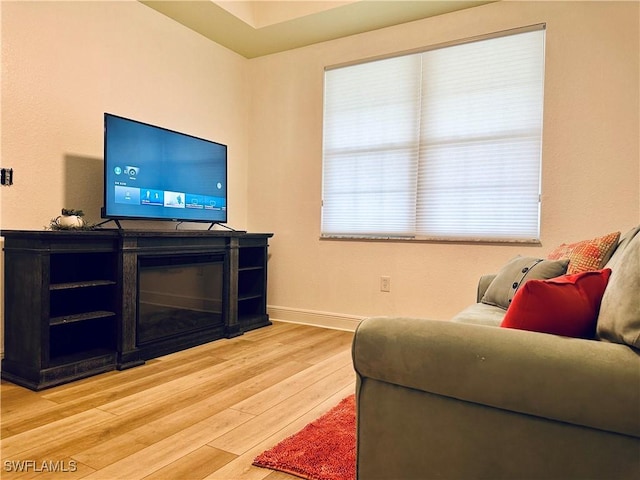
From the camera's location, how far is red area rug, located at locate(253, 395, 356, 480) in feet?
4.73

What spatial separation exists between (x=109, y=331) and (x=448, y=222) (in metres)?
2.49

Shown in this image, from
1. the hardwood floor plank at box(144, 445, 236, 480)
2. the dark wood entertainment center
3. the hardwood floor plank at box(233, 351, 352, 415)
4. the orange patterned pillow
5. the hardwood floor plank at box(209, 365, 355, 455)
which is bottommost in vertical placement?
the hardwood floor plank at box(233, 351, 352, 415)

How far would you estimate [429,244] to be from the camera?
338 centimetres

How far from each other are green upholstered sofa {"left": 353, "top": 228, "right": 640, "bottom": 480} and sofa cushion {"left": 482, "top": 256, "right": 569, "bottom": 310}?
811 mm

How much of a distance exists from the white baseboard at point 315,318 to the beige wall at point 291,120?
0.02 metres

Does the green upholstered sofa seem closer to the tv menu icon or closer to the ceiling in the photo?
the tv menu icon

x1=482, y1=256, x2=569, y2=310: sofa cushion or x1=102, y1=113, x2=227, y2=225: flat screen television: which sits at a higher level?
x1=102, y1=113, x2=227, y2=225: flat screen television

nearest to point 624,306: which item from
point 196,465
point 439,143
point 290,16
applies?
point 196,465

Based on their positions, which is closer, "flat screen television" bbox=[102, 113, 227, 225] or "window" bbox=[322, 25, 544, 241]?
"flat screen television" bbox=[102, 113, 227, 225]

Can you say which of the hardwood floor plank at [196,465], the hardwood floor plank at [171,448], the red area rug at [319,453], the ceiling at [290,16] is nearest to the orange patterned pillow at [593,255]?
the red area rug at [319,453]

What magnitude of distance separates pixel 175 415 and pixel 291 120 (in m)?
2.86

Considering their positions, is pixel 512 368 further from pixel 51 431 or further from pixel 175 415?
pixel 51 431

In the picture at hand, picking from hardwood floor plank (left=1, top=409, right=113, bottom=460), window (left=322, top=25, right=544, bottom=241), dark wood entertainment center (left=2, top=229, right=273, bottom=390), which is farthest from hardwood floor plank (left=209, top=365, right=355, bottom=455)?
window (left=322, top=25, right=544, bottom=241)

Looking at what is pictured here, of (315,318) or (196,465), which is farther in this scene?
(315,318)
